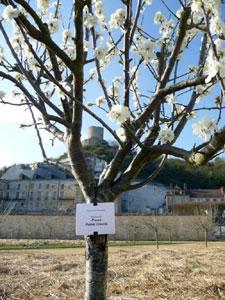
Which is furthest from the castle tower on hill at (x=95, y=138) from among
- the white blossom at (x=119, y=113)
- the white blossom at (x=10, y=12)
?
the white blossom at (x=119, y=113)

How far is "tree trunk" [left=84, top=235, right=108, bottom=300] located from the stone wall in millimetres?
33979

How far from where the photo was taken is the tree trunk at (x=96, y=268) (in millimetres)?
3842

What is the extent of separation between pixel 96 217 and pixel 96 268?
0.46 m

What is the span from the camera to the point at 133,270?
8453 mm

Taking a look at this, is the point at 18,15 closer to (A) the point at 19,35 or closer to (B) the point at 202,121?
(A) the point at 19,35

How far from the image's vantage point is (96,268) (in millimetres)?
3861

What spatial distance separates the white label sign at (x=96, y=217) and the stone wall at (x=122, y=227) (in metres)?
34.1

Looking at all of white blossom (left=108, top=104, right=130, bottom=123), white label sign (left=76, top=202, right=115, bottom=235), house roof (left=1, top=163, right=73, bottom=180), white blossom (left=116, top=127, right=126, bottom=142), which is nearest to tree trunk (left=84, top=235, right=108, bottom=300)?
white label sign (left=76, top=202, right=115, bottom=235)

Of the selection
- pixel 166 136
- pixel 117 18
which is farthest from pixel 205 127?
pixel 117 18

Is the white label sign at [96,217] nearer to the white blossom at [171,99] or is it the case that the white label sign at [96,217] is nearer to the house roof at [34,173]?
the white blossom at [171,99]

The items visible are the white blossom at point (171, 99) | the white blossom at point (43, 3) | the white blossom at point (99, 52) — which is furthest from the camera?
the white blossom at point (171, 99)

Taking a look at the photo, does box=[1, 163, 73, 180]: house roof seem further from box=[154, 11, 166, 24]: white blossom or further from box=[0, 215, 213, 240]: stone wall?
box=[154, 11, 166, 24]: white blossom

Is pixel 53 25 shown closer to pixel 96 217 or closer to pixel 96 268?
pixel 96 217

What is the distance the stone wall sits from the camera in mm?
38375
